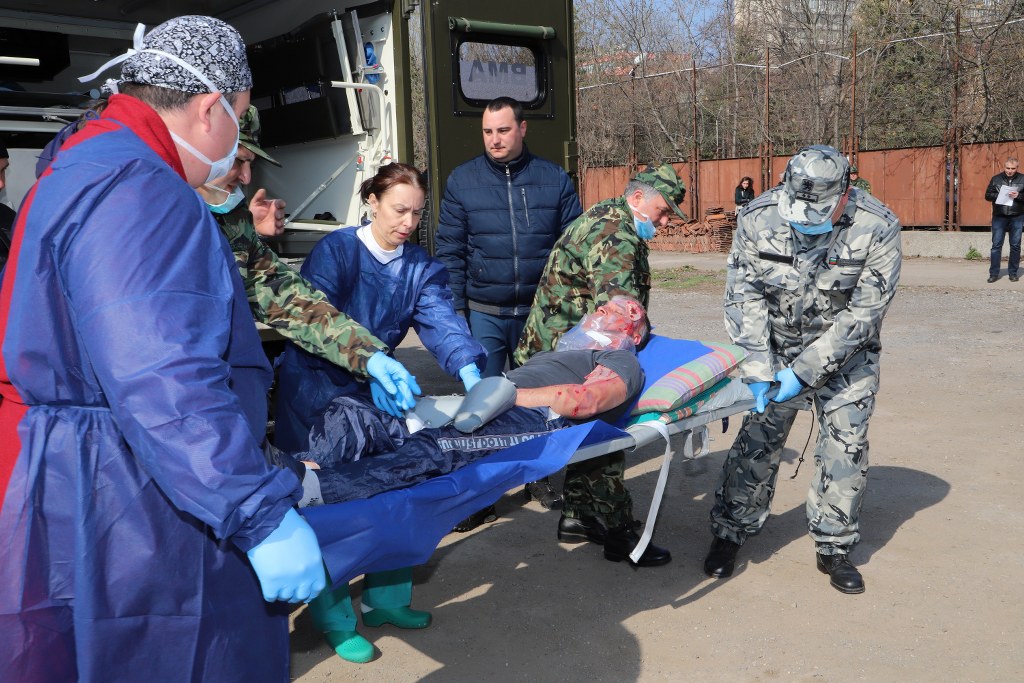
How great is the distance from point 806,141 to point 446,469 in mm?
19265

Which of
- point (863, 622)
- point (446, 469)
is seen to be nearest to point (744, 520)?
point (863, 622)

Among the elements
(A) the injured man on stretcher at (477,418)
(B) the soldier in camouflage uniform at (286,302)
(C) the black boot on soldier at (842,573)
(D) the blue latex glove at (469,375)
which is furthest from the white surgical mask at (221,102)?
(C) the black boot on soldier at (842,573)

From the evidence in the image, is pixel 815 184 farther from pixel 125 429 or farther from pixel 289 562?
pixel 125 429

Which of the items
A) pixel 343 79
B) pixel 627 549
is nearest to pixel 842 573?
pixel 627 549

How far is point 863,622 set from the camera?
3.55 metres

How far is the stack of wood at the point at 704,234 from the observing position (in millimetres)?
18172

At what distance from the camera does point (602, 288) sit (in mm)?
3844

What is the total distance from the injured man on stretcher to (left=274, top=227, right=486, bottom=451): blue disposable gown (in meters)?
0.18

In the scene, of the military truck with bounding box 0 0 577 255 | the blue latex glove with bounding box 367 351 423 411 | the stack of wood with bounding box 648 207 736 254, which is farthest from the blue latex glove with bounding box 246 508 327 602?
the stack of wood with bounding box 648 207 736 254

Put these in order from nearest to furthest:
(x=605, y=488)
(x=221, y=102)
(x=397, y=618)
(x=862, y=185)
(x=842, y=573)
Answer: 1. (x=221, y=102)
2. (x=397, y=618)
3. (x=842, y=573)
4. (x=605, y=488)
5. (x=862, y=185)

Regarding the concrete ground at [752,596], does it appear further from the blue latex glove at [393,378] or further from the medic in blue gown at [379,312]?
the blue latex glove at [393,378]

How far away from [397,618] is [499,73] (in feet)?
11.2

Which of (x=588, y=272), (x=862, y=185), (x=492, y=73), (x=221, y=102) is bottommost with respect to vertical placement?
(x=588, y=272)

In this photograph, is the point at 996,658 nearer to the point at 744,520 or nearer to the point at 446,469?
the point at 744,520
